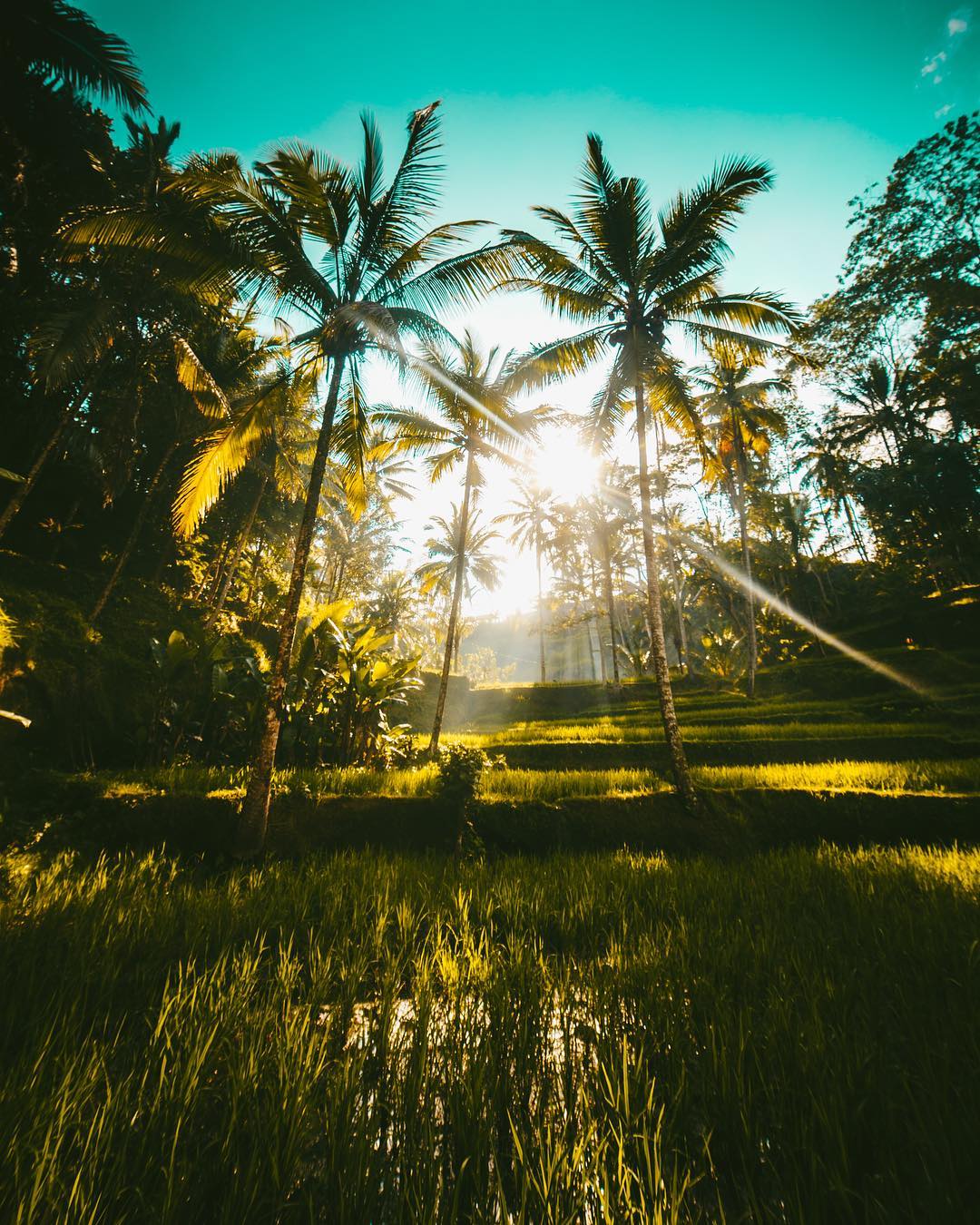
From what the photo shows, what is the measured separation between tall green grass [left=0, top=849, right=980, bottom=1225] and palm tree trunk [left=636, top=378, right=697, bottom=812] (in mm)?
2566

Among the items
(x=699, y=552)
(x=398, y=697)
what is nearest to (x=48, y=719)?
(x=398, y=697)

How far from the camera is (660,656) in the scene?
7.38 metres

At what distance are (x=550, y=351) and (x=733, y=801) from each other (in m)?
8.48

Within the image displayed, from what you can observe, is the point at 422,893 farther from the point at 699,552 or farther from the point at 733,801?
the point at 699,552

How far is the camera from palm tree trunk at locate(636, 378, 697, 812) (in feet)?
21.1

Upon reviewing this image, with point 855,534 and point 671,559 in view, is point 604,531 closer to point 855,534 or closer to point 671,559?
point 671,559

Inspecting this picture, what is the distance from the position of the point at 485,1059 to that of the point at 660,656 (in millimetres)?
6168

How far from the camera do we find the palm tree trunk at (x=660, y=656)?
6441 millimetres

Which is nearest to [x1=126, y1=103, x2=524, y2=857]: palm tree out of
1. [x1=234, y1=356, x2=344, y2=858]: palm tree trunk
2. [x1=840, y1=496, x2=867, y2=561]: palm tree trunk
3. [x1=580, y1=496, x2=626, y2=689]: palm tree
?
[x1=234, y1=356, x2=344, y2=858]: palm tree trunk

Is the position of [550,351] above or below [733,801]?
above

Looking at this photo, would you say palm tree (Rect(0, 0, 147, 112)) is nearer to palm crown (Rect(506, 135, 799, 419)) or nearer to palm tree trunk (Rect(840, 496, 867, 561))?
palm crown (Rect(506, 135, 799, 419))

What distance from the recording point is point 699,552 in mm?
22078

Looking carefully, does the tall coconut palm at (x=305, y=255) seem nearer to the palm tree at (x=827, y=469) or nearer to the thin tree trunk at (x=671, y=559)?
the thin tree trunk at (x=671, y=559)

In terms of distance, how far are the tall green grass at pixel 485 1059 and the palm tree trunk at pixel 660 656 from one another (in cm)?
257
